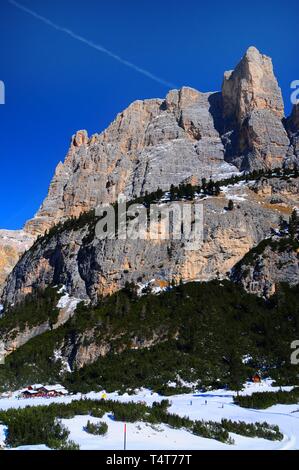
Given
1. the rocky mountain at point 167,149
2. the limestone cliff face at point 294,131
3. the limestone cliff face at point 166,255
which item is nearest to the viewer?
the limestone cliff face at point 166,255

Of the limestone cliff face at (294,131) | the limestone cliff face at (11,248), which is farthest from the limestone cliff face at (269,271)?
the limestone cliff face at (11,248)

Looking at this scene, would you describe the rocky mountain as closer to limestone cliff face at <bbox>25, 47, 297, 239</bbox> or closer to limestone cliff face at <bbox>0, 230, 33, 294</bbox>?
limestone cliff face at <bbox>25, 47, 297, 239</bbox>

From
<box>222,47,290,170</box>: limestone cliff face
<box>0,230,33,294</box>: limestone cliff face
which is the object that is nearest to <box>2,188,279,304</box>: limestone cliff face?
<box>222,47,290,170</box>: limestone cliff face

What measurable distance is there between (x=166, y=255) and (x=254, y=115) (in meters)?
72.6

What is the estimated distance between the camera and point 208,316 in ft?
226

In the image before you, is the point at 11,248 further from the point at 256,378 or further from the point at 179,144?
the point at 256,378

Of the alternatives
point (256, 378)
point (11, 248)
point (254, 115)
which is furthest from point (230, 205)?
point (11, 248)

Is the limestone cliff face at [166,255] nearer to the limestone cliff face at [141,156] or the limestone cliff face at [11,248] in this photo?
the limestone cliff face at [141,156]

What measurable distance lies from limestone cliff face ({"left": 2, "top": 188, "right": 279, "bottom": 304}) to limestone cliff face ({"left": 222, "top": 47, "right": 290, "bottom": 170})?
43496 millimetres

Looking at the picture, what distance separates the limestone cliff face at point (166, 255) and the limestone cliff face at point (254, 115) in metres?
43.5

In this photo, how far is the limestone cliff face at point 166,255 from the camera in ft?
269

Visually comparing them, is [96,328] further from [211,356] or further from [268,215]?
[268,215]
